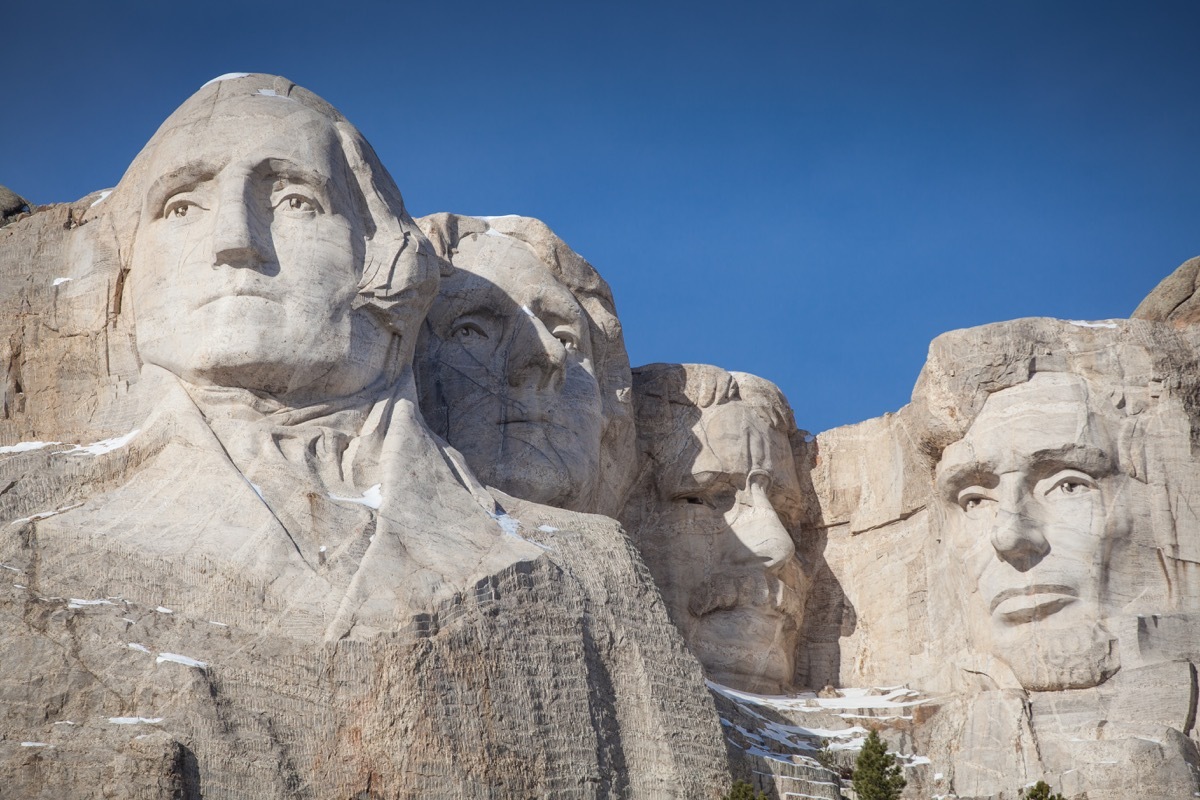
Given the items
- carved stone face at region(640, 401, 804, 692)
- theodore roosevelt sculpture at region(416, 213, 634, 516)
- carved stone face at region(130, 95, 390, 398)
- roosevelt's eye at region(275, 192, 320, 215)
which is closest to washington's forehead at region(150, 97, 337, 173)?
carved stone face at region(130, 95, 390, 398)

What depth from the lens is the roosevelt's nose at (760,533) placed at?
69.7 ft

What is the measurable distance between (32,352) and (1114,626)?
8373mm

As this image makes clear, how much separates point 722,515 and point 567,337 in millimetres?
2342

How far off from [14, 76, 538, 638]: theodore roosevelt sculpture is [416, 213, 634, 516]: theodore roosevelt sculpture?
161 cm

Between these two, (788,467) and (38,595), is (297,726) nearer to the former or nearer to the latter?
(38,595)

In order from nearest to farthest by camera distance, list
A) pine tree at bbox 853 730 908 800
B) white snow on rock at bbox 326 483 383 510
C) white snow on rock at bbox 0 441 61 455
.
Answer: pine tree at bbox 853 730 908 800, white snow on rock at bbox 326 483 383 510, white snow on rock at bbox 0 441 61 455

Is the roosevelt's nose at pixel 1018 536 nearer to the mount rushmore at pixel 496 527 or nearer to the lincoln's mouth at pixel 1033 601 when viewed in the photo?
the mount rushmore at pixel 496 527

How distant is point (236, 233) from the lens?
17.2 m

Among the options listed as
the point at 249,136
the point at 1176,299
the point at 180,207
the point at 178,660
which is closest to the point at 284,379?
the point at 180,207

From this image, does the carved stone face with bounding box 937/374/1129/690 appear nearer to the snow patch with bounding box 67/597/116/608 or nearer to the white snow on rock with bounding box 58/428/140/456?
the white snow on rock with bounding box 58/428/140/456

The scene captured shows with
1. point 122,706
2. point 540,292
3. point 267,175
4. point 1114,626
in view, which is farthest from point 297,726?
point 1114,626

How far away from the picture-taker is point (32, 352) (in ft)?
61.0

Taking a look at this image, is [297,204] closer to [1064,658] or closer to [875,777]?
[875,777]

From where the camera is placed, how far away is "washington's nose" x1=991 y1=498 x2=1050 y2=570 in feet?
64.5
